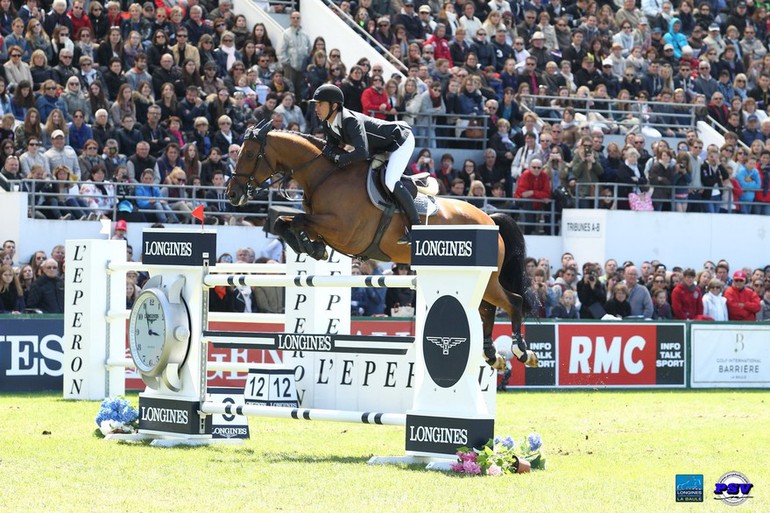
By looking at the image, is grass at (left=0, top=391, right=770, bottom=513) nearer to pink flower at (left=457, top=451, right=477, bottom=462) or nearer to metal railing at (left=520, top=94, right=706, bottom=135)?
pink flower at (left=457, top=451, right=477, bottom=462)

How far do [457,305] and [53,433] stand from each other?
4.03 metres

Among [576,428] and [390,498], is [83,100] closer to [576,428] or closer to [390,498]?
[576,428]

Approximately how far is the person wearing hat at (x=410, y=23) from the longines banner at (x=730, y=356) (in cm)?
921

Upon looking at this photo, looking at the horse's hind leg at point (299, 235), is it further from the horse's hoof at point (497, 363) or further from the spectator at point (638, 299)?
the spectator at point (638, 299)

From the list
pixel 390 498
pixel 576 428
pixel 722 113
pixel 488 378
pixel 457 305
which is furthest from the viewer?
pixel 722 113

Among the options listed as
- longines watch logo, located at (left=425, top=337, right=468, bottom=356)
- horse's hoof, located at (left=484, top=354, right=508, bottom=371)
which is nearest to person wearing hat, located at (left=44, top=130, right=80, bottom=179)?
horse's hoof, located at (left=484, top=354, right=508, bottom=371)

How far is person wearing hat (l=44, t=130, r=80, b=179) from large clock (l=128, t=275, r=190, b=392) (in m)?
8.53

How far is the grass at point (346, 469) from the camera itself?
25.2 ft

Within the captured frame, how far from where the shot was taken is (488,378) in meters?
10.5

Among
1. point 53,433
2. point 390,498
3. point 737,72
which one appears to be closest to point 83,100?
point 53,433

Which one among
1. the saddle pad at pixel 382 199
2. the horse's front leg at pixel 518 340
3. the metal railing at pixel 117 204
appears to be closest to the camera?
the saddle pad at pixel 382 199

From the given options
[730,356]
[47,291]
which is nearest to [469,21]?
[730,356]

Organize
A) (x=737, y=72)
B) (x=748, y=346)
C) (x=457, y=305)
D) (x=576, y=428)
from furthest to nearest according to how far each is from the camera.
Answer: (x=737, y=72), (x=748, y=346), (x=576, y=428), (x=457, y=305)

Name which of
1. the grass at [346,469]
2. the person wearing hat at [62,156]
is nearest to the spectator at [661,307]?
the grass at [346,469]
